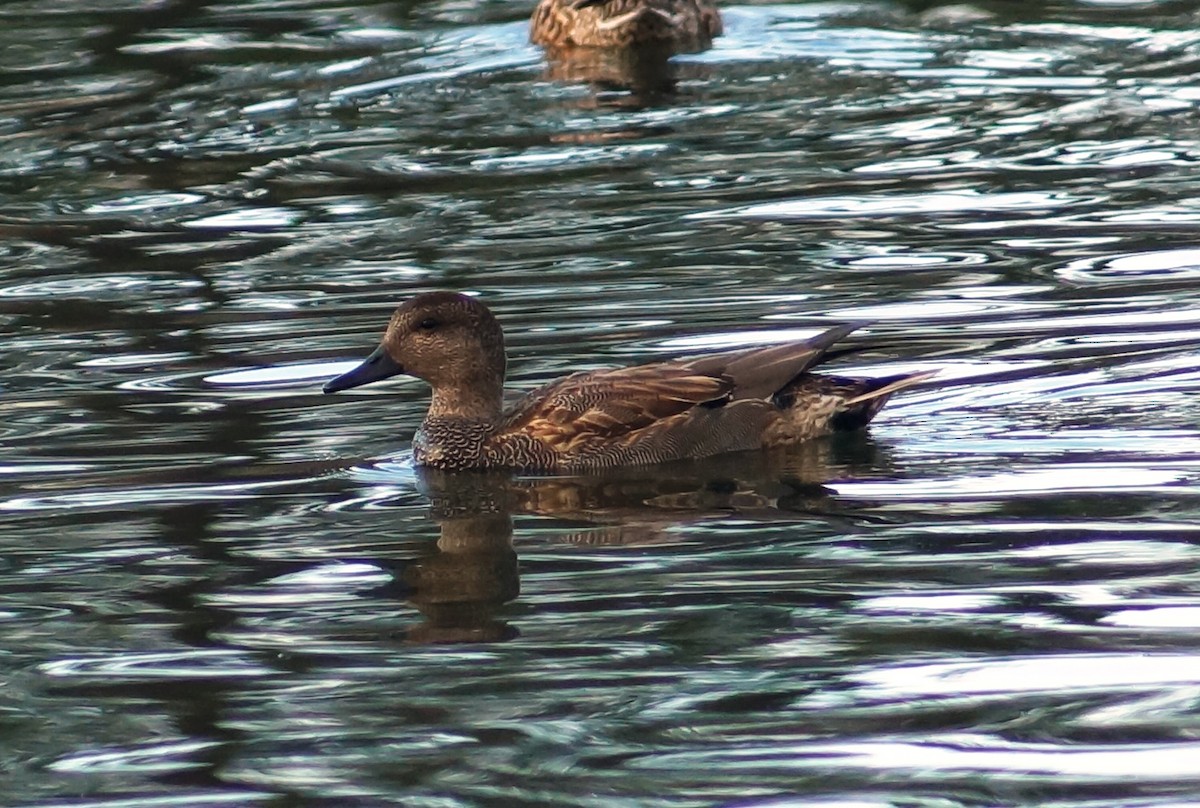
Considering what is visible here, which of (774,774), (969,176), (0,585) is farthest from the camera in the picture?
(969,176)

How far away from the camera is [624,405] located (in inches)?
362

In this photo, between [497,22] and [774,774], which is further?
[497,22]

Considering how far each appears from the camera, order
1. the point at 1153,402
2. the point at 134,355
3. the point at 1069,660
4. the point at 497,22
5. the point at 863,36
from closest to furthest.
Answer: the point at 1069,660, the point at 1153,402, the point at 134,355, the point at 863,36, the point at 497,22

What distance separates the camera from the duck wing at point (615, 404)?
30.2 feet

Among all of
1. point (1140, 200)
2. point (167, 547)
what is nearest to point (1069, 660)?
point (167, 547)

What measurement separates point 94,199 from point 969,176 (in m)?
4.77

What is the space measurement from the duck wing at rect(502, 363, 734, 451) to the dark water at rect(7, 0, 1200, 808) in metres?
0.23

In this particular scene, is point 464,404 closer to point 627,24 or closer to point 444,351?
point 444,351

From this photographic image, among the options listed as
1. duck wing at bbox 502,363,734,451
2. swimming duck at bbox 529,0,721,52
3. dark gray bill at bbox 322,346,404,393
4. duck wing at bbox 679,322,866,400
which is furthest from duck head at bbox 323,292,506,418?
swimming duck at bbox 529,0,721,52

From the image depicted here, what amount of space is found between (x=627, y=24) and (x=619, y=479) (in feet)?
34.3

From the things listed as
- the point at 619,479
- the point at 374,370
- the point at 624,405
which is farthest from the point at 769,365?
the point at 374,370

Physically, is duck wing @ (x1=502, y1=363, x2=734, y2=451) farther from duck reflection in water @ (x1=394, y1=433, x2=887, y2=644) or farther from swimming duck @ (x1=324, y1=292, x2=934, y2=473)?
duck reflection in water @ (x1=394, y1=433, x2=887, y2=644)

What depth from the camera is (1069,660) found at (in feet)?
20.6

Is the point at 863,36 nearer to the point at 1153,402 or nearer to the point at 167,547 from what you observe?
the point at 1153,402
